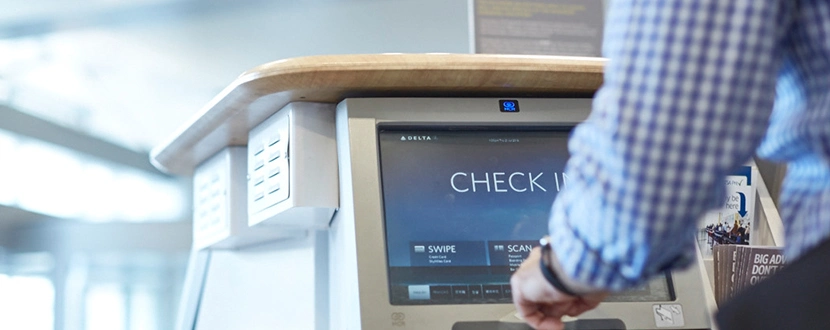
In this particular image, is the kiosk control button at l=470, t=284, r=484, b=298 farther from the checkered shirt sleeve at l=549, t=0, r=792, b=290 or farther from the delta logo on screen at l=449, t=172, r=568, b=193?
the checkered shirt sleeve at l=549, t=0, r=792, b=290

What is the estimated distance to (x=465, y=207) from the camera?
1.52 m

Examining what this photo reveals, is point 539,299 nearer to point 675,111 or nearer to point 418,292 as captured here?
point 675,111

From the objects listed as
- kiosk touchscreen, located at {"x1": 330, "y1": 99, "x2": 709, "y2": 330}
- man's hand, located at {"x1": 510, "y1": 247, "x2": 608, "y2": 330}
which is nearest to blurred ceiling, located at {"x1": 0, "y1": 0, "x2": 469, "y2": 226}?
kiosk touchscreen, located at {"x1": 330, "y1": 99, "x2": 709, "y2": 330}

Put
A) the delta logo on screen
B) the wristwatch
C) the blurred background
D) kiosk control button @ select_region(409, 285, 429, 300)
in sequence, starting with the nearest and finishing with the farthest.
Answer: the wristwatch < kiosk control button @ select_region(409, 285, 429, 300) < the delta logo on screen < the blurred background

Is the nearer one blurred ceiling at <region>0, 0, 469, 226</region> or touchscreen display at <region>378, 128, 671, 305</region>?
touchscreen display at <region>378, 128, 671, 305</region>

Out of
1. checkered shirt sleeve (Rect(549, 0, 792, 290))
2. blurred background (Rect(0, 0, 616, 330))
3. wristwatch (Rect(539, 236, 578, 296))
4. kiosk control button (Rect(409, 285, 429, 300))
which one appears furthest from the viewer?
blurred background (Rect(0, 0, 616, 330))

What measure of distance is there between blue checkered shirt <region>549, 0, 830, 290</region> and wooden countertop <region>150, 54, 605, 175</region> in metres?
0.71

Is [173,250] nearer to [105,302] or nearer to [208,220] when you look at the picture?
[105,302]

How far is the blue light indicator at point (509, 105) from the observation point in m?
1.58

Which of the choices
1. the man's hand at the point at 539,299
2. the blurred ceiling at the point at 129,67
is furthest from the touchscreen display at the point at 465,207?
the blurred ceiling at the point at 129,67

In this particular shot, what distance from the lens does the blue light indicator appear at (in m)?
1.58

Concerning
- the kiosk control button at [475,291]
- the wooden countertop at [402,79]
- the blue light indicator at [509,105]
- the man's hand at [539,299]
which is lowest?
the man's hand at [539,299]

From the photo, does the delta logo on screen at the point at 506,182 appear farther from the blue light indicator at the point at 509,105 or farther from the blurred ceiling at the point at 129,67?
the blurred ceiling at the point at 129,67

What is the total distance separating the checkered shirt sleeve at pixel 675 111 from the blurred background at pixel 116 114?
247cm
